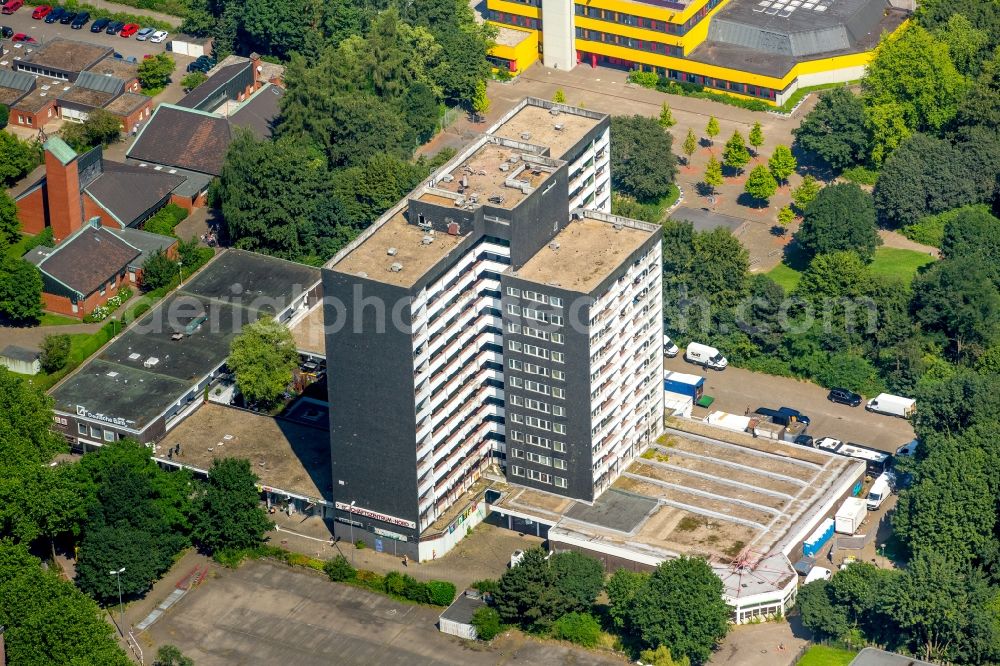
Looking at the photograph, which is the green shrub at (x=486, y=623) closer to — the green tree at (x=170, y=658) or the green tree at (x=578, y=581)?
the green tree at (x=578, y=581)

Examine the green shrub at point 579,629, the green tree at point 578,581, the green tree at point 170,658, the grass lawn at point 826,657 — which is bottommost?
the grass lawn at point 826,657

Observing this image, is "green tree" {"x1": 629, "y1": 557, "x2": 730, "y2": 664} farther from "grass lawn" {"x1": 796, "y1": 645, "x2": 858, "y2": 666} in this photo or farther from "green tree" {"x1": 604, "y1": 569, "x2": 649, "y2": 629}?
"grass lawn" {"x1": 796, "y1": 645, "x2": 858, "y2": 666}

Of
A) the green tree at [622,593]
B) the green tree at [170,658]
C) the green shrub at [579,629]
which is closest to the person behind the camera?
the green tree at [170,658]

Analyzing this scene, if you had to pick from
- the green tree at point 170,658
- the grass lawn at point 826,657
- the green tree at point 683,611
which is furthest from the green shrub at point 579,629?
the green tree at point 170,658

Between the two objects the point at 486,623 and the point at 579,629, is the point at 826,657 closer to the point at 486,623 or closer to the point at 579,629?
the point at 579,629

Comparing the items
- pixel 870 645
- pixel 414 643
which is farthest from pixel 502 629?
pixel 870 645

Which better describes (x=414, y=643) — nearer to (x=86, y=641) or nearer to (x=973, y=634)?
(x=86, y=641)
